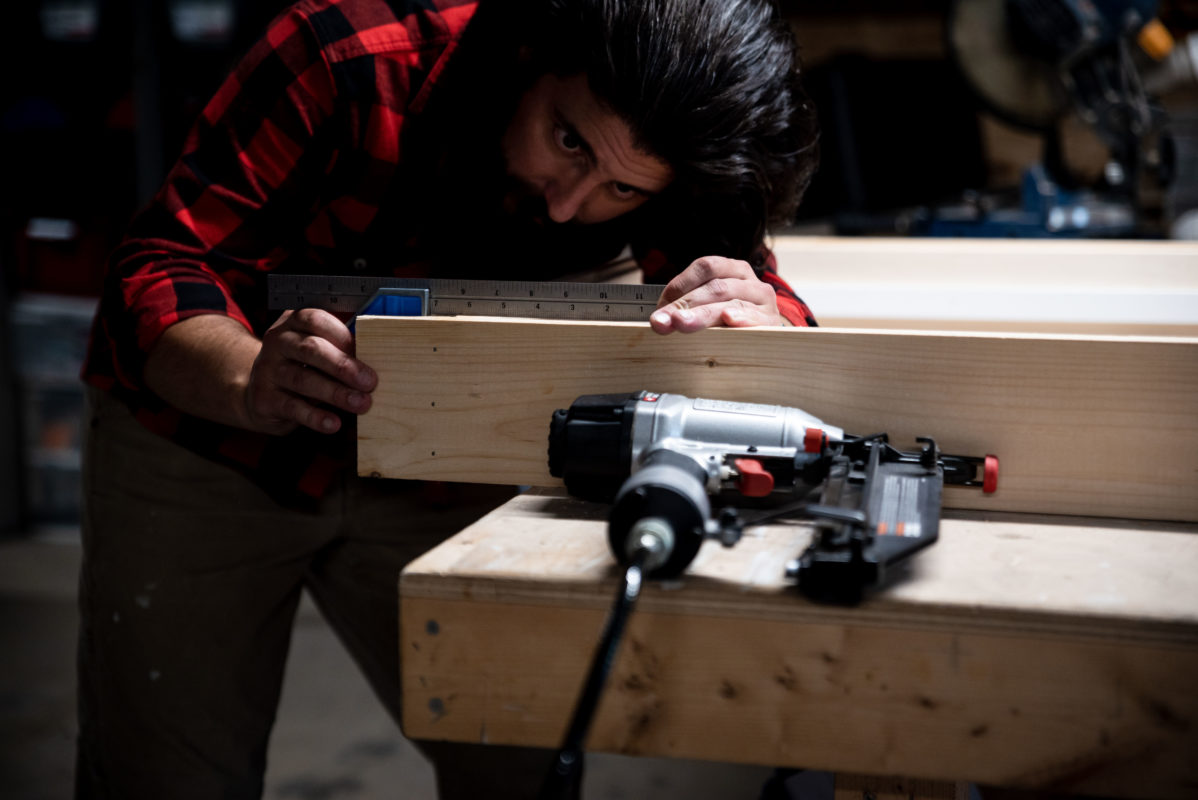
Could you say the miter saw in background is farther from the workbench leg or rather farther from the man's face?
the workbench leg

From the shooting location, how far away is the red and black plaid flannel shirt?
1.05 meters

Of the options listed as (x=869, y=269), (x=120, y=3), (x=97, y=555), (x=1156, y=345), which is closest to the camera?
(x=1156, y=345)

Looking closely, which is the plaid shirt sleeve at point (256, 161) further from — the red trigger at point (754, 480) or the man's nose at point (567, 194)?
the red trigger at point (754, 480)

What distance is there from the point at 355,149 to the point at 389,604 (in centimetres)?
59

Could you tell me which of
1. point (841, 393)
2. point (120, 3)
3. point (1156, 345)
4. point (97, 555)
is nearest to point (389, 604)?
point (97, 555)

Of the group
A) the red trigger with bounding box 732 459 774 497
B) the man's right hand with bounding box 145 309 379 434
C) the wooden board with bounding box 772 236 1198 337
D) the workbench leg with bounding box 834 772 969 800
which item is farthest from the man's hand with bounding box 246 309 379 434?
the wooden board with bounding box 772 236 1198 337

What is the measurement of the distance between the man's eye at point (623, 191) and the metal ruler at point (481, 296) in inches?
8.8

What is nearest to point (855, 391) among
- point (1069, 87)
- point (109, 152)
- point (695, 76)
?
point (695, 76)

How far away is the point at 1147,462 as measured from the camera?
85cm

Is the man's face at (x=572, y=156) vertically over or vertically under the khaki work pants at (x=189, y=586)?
over

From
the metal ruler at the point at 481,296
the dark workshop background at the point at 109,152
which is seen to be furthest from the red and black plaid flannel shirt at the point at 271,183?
the dark workshop background at the point at 109,152

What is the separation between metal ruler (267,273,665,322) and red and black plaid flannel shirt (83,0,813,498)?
0.34 ft

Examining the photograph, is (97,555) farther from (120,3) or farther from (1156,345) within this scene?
(120,3)

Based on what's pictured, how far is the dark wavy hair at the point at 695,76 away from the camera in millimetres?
1032
